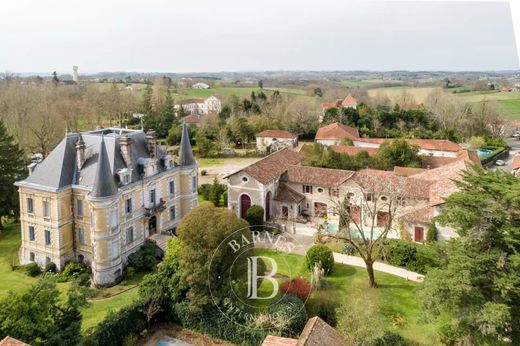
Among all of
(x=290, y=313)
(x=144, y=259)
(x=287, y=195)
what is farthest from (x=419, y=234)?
(x=144, y=259)

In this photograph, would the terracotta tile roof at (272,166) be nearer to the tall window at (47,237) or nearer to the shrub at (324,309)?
the shrub at (324,309)

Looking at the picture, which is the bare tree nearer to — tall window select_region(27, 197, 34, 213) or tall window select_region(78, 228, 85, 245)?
tall window select_region(78, 228, 85, 245)

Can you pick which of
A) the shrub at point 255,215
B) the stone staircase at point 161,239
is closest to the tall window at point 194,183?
the stone staircase at point 161,239

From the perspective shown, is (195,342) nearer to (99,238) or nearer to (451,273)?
(99,238)

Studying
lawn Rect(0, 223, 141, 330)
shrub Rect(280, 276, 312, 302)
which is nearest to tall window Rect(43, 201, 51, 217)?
lawn Rect(0, 223, 141, 330)

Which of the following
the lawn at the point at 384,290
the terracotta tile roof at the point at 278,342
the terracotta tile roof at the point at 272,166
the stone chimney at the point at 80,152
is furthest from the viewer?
the terracotta tile roof at the point at 272,166

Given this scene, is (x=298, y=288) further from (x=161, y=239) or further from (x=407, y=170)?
(x=407, y=170)
